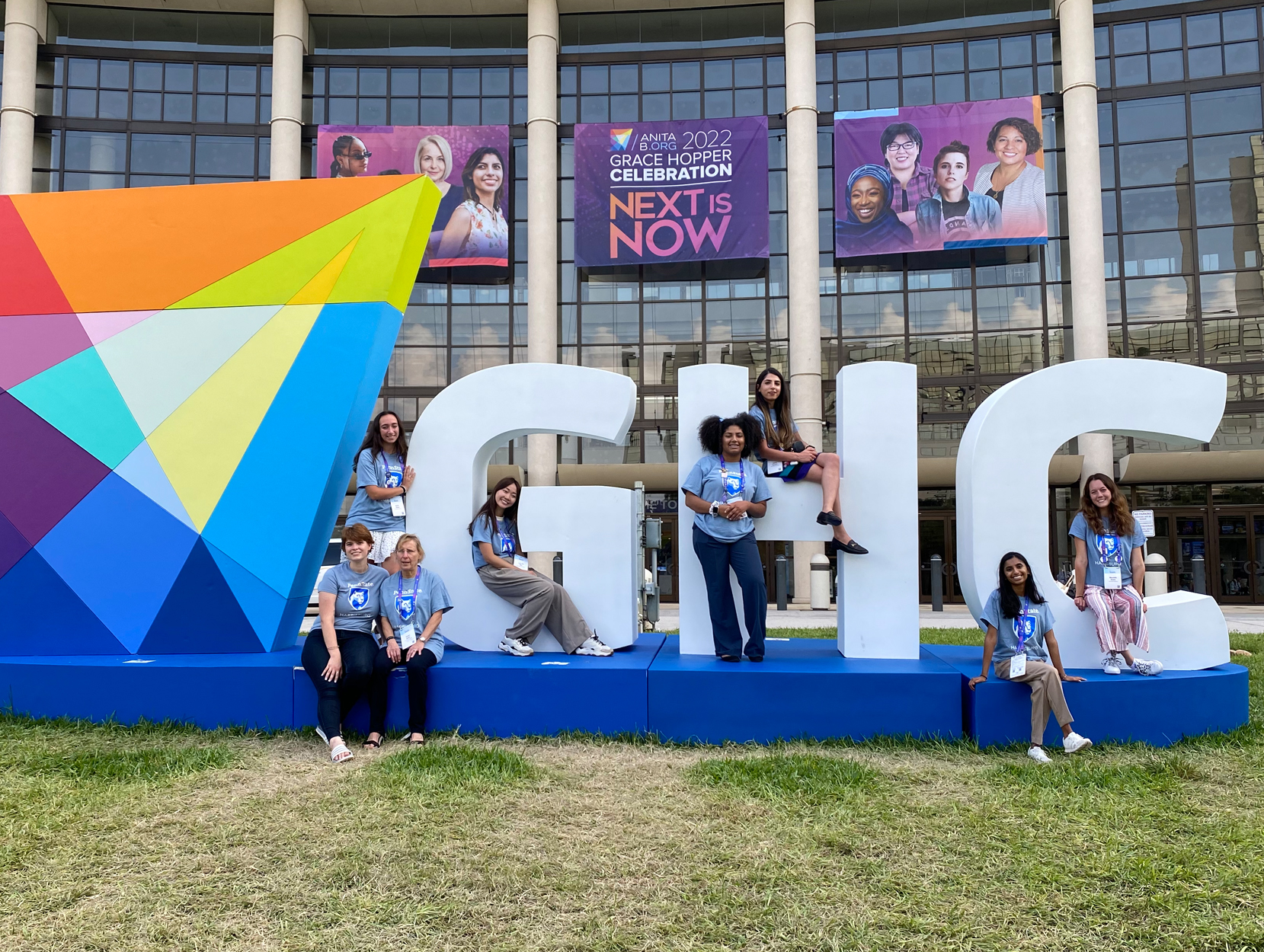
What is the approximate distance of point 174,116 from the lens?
20906mm

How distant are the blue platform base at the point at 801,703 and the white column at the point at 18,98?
20.4 m

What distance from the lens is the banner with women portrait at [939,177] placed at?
18922mm

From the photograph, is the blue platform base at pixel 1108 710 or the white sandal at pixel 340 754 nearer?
the white sandal at pixel 340 754

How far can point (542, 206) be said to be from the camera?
19891 mm

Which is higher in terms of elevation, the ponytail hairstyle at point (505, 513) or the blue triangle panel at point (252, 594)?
the ponytail hairstyle at point (505, 513)

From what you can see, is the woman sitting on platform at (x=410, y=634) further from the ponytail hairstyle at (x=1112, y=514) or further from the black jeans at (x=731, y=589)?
the ponytail hairstyle at (x=1112, y=514)

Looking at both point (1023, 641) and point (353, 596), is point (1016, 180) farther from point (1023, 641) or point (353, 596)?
point (353, 596)

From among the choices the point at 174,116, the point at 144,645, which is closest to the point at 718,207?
the point at 174,116

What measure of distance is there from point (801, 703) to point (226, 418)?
446 centimetres

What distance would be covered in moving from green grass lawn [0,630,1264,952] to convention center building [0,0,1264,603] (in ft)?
46.9

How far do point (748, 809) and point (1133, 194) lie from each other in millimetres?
19980

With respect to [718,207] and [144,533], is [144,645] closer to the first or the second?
[144,533]

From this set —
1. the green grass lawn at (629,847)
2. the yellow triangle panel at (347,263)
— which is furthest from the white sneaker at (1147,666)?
the yellow triangle panel at (347,263)

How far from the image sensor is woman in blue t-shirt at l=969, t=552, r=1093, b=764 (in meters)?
5.10
